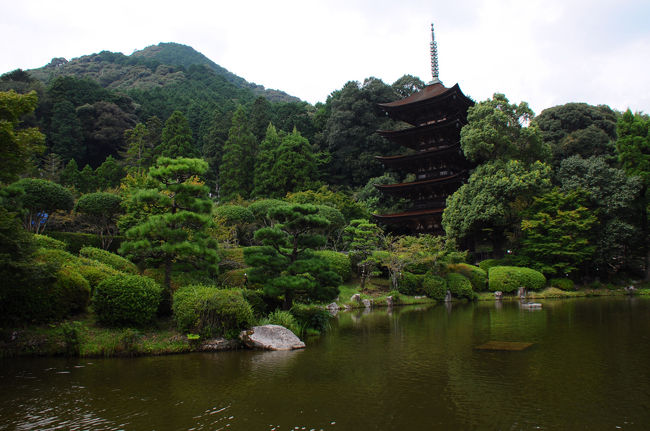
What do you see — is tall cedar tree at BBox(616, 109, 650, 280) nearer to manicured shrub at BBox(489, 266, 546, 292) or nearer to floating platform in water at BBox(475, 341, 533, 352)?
manicured shrub at BBox(489, 266, 546, 292)

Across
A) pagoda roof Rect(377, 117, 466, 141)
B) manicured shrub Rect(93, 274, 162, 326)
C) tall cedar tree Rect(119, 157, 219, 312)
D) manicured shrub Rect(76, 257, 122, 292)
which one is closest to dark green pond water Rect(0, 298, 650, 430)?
manicured shrub Rect(93, 274, 162, 326)

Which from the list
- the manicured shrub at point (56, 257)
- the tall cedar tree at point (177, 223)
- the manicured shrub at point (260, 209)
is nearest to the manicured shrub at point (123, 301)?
the tall cedar tree at point (177, 223)

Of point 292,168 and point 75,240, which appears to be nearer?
point 75,240

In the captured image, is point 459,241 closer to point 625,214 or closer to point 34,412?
point 625,214

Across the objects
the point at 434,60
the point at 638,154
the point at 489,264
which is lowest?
the point at 489,264

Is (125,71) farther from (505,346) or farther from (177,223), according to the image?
(505,346)

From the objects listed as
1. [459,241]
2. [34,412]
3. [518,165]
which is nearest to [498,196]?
[518,165]

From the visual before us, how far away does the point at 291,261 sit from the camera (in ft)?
41.6

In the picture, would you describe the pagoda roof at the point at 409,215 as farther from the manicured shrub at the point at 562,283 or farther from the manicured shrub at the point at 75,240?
the manicured shrub at the point at 75,240

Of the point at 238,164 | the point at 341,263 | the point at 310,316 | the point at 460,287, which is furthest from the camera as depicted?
the point at 238,164

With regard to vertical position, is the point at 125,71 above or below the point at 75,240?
above

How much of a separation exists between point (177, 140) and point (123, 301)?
101 ft

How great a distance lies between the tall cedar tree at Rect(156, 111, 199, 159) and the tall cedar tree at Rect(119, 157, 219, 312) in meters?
26.7

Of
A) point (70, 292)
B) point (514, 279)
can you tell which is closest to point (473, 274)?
point (514, 279)
